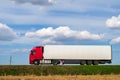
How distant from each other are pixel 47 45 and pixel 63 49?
2.99 meters

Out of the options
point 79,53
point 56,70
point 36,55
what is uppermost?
point 79,53

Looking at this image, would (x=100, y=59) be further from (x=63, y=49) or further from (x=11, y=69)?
(x=11, y=69)

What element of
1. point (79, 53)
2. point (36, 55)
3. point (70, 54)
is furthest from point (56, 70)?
point (79, 53)

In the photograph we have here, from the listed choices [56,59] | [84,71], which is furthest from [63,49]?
[84,71]

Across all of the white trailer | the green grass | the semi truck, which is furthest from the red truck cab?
the green grass

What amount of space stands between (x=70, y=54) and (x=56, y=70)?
16122 millimetres

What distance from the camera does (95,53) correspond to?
77.4m

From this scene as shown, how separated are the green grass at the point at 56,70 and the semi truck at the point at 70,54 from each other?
13.5 meters

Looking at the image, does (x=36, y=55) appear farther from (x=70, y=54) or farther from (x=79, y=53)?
(x=79, y=53)

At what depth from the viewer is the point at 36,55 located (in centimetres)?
7669

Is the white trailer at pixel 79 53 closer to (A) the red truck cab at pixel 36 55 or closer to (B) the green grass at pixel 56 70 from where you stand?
(A) the red truck cab at pixel 36 55

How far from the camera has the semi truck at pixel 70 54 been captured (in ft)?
251

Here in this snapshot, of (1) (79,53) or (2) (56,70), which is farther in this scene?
(1) (79,53)

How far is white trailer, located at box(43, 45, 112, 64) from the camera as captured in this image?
3004 inches
